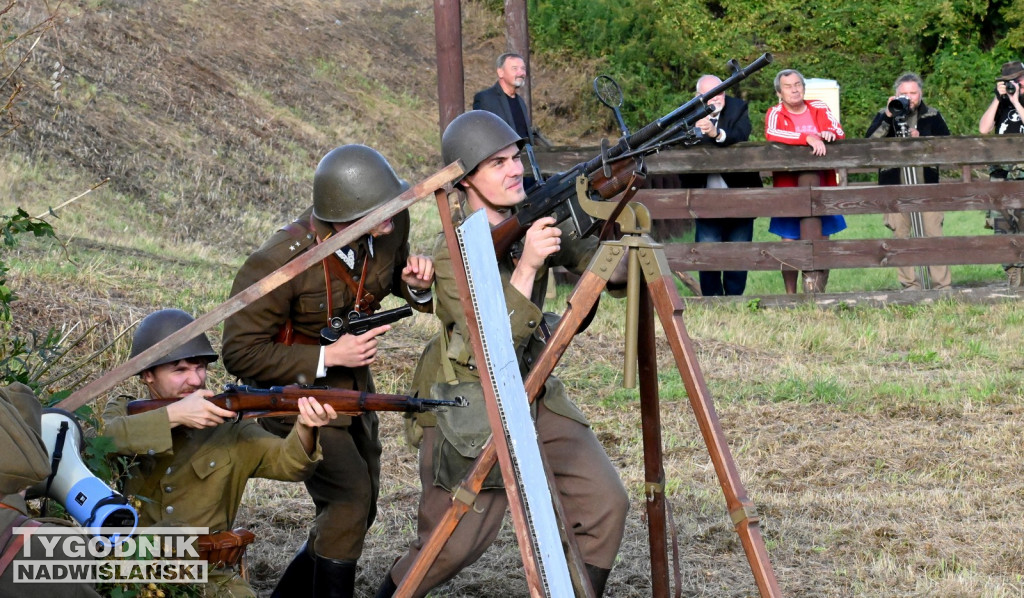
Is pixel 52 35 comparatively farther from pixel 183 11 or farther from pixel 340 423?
pixel 340 423

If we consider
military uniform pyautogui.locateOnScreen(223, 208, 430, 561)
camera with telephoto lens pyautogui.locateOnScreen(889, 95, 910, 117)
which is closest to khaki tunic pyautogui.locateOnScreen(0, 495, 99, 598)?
military uniform pyautogui.locateOnScreen(223, 208, 430, 561)

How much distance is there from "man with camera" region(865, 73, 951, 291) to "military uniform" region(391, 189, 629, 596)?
8436 mm

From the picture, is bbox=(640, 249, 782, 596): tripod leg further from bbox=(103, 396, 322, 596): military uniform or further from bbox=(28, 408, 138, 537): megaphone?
bbox=(28, 408, 138, 537): megaphone

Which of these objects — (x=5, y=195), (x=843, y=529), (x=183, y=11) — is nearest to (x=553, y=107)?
(x=183, y=11)

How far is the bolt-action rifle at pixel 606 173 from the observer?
4.57 m

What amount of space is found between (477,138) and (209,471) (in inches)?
61.3

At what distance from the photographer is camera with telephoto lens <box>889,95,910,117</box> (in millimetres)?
12430

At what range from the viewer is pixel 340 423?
5031mm

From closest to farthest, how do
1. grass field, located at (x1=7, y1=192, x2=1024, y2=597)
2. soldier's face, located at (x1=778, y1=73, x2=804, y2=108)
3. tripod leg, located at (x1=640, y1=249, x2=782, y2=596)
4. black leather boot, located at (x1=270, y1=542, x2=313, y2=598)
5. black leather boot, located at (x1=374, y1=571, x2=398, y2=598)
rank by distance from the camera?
tripod leg, located at (x1=640, y1=249, x2=782, y2=596), black leather boot, located at (x1=374, y1=571, x2=398, y2=598), black leather boot, located at (x1=270, y1=542, x2=313, y2=598), grass field, located at (x1=7, y1=192, x2=1024, y2=597), soldier's face, located at (x1=778, y1=73, x2=804, y2=108)

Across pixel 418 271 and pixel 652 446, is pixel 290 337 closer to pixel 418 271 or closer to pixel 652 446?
pixel 418 271

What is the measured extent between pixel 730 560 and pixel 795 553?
34 cm

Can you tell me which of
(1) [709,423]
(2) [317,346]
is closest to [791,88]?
(2) [317,346]

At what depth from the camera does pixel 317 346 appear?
5.06 meters

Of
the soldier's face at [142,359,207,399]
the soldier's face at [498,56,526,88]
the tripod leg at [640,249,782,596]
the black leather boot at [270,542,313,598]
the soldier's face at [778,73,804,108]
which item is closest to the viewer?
the tripod leg at [640,249,782,596]
